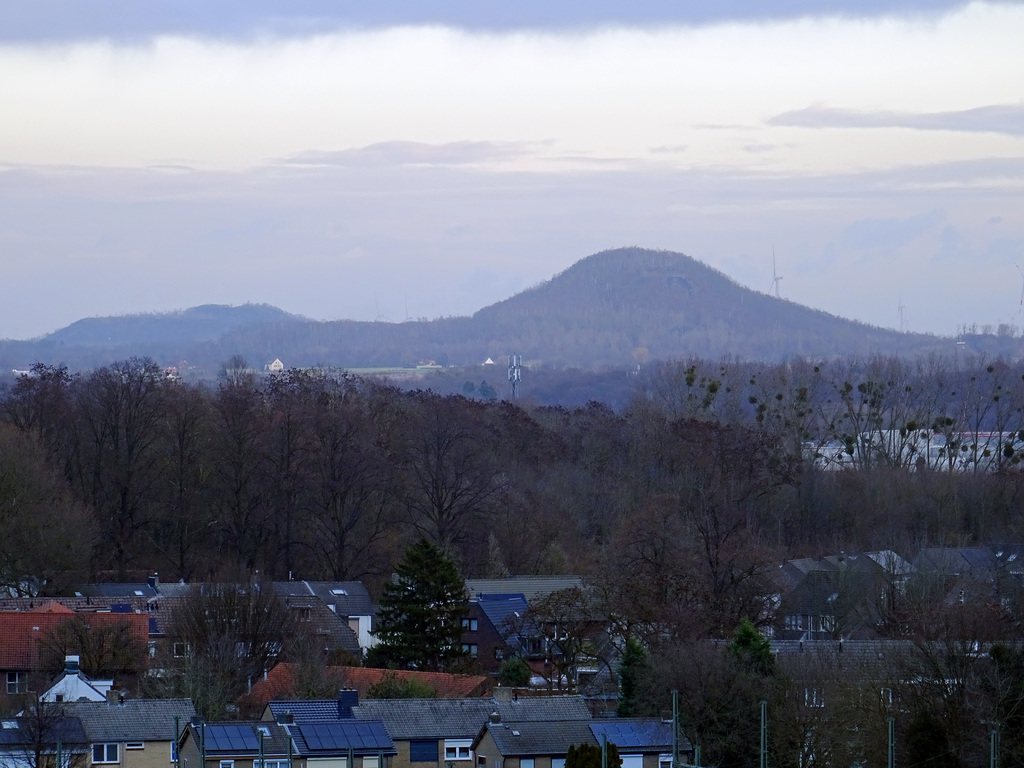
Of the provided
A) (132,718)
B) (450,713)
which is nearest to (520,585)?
(450,713)

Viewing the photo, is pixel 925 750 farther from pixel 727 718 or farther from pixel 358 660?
pixel 358 660

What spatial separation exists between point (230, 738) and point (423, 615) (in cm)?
1495

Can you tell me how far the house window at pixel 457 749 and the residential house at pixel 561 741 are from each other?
0.26 metres

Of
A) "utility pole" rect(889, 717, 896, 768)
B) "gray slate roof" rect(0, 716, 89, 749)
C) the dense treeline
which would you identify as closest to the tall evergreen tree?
the dense treeline

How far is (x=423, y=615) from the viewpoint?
44656 mm

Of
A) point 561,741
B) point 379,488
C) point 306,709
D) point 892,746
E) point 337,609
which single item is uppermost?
point 379,488

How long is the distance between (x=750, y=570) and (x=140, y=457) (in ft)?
93.9

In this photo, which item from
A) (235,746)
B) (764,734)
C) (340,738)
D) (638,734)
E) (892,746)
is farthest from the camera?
(638,734)

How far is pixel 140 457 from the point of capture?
65.6m

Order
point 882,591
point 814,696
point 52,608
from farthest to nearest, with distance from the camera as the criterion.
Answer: point 882,591 → point 52,608 → point 814,696

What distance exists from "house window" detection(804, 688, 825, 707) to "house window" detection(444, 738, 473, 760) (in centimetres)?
693

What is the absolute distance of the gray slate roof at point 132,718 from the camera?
102 feet

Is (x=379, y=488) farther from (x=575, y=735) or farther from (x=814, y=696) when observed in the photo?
(x=814, y=696)

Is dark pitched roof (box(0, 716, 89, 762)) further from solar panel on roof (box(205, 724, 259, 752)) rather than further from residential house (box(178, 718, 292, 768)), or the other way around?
solar panel on roof (box(205, 724, 259, 752))
